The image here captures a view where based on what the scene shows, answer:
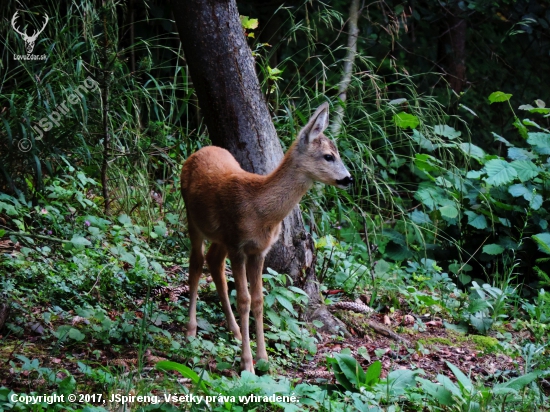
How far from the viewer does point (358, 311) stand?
234 inches

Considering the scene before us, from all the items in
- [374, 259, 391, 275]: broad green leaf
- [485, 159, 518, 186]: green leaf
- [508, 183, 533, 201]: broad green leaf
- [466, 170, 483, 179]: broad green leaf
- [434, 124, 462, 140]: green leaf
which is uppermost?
[434, 124, 462, 140]: green leaf

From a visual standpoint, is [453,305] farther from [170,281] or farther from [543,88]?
[543,88]

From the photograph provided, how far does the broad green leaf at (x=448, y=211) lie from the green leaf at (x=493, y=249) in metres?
0.45

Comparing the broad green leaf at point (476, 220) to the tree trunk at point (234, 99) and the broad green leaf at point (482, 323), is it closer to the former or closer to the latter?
the broad green leaf at point (482, 323)

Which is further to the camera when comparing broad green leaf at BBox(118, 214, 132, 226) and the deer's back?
broad green leaf at BBox(118, 214, 132, 226)

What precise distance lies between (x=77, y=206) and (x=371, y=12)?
6.07 metres

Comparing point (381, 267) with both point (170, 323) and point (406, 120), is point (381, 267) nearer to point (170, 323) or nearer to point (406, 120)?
point (406, 120)

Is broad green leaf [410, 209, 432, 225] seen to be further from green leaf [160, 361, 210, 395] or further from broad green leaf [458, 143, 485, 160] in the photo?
green leaf [160, 361, 210, 395]

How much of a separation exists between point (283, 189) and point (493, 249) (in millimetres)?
3347

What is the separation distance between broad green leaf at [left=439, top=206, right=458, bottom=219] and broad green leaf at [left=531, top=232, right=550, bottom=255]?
2.50ft

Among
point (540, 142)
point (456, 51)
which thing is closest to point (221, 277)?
point (540, 142)

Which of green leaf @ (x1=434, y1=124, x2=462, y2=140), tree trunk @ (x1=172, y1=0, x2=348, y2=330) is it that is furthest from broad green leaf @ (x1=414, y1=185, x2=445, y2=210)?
tree trunk @ (x1=172, y1=0, x2=348, y2=330)

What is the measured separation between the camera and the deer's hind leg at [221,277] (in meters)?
5.17

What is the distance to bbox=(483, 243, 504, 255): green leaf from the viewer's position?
729cm
